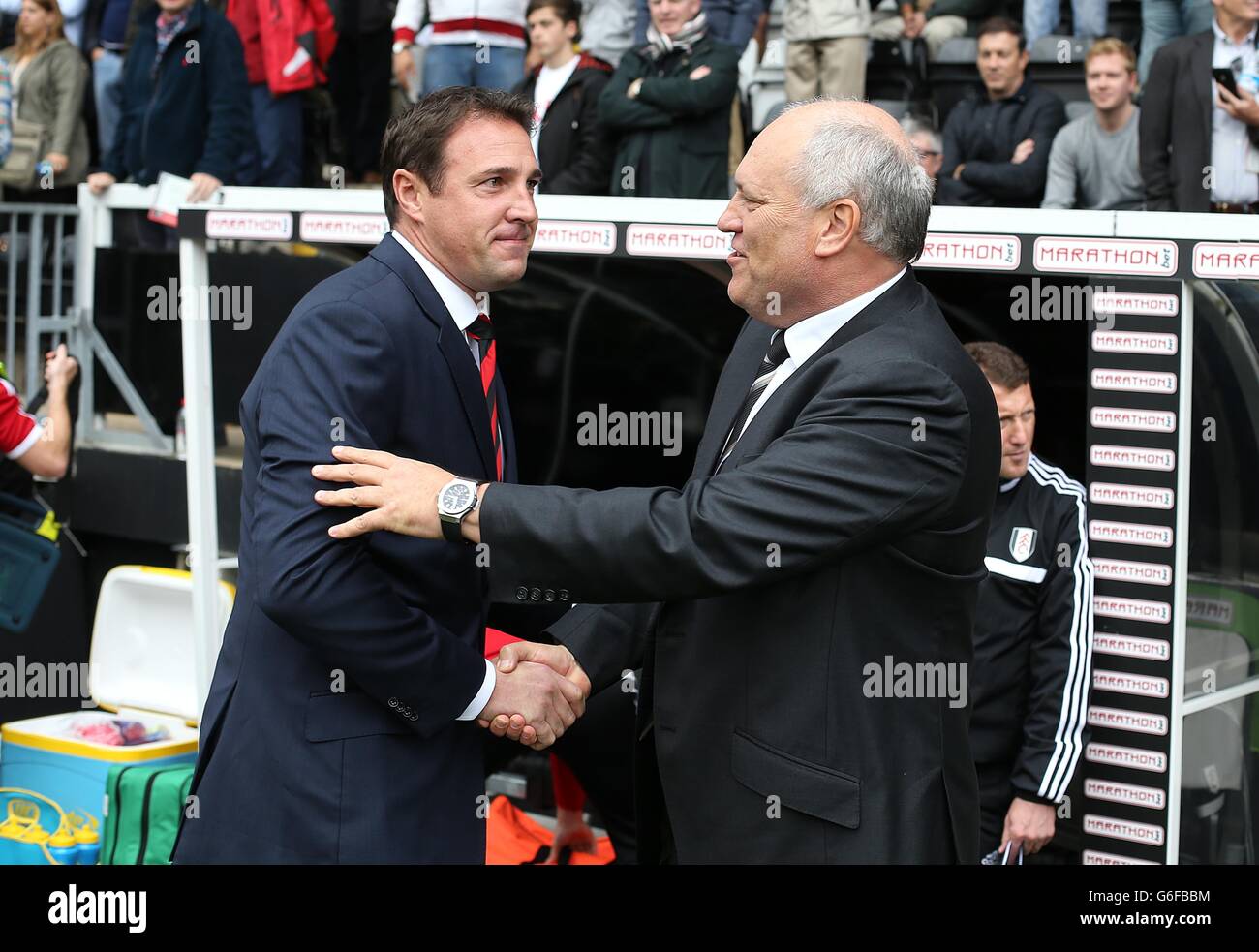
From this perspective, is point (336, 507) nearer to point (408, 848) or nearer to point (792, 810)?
point (408, 848)

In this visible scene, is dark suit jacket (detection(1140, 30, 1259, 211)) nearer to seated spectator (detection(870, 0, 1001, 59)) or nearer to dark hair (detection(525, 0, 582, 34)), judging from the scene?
seated spectator (detection(870, 0, 1001, 59))

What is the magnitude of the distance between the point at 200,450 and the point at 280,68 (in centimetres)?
320

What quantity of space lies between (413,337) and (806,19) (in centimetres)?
543

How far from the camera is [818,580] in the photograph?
8.04 feet

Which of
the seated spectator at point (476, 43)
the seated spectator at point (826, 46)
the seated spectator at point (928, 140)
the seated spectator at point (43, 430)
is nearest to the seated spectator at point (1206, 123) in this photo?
the seated spectator at point (928, 140)

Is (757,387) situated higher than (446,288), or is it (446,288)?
(446,288)

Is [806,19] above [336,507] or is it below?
above

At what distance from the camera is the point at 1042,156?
681cm

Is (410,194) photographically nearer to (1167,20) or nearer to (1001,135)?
(1001,135)

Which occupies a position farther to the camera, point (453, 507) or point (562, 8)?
point (562, 8)

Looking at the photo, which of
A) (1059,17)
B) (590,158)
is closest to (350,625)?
(590,158)

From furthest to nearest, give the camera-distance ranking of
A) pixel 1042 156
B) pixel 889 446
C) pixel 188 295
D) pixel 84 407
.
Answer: pixel 84 407
pixel 1042 156
pixel 188 295
pixel 889 446

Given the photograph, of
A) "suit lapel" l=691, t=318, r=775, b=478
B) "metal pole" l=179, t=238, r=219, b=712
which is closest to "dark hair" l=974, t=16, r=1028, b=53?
"metal pole" l=179, t=238, r=219, b=712

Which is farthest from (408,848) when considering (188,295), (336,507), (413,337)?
(188,295)
